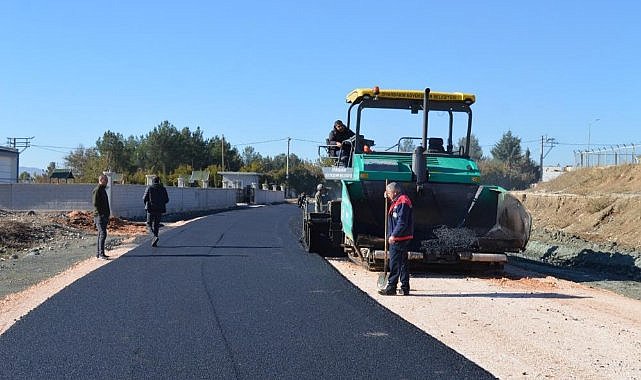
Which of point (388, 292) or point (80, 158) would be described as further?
point (80, 158)

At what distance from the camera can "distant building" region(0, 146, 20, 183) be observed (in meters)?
60.4

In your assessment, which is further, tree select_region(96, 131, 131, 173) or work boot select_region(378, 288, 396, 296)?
tree select_region(96, 131, 131, 173)

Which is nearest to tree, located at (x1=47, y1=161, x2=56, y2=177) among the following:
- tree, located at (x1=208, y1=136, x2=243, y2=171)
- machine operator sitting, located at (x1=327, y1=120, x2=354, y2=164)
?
tree, located at (x1=208, y1=136, x2=243, y2=171)

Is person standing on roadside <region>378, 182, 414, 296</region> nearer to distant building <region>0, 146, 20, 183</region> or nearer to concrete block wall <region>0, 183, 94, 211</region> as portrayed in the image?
concrete block wall <region>0, 183, 94, 211</region>

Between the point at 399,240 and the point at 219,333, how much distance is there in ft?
11.5

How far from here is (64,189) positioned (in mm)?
31172

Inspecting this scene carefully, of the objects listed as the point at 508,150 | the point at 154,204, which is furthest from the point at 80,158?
the point at 154,204

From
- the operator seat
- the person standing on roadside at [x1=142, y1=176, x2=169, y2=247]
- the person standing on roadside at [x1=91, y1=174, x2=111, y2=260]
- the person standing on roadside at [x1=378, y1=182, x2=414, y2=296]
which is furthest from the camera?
the person standing on roadside at [x1=142, y1=176, x2=169, y2=247]

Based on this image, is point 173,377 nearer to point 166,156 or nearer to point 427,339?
point 427,339

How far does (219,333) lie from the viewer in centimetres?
796

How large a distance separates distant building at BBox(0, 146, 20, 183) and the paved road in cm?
5254

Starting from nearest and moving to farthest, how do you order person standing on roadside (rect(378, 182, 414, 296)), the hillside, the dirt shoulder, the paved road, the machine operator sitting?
the paved road
the dirt shoulder
person standing on roadside (rect(378, 182, 414, 296))
the machine operator sitting
the hillside

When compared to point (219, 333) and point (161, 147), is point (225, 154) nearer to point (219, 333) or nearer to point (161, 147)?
point (161, 147)

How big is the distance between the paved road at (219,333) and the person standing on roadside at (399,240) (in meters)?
0.59
